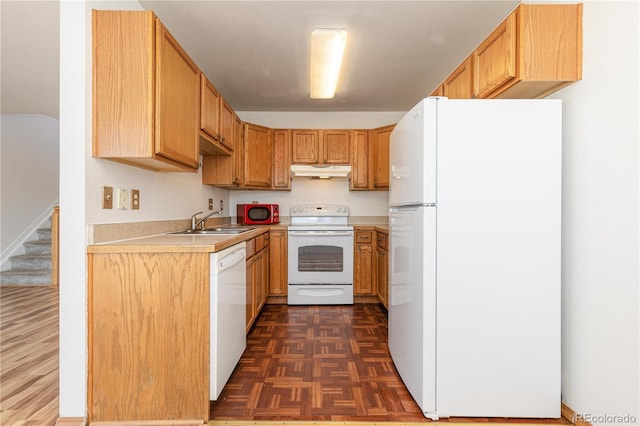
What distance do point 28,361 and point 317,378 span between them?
204cm

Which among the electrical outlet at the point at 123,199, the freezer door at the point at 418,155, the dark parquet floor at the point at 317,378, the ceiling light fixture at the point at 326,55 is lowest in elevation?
the dark parquet floor at the point at 317,378

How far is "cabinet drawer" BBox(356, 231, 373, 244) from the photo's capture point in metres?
3.76

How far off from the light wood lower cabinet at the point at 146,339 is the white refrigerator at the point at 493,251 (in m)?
1.16

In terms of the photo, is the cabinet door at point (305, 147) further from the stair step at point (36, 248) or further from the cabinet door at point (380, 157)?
the stair step at point (36, 248)

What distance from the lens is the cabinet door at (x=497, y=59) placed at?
165 centimetres

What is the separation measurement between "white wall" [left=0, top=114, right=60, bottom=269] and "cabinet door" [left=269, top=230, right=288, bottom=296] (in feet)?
13.9

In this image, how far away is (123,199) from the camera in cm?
182

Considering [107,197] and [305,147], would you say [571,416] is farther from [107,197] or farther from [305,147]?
[305,147]

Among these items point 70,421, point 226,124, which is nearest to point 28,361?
point 70,421

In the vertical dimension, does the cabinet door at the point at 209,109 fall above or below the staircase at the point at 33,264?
above

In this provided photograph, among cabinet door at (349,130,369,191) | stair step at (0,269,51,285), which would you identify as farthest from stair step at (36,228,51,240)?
cabinet door at (349,130,369,191)

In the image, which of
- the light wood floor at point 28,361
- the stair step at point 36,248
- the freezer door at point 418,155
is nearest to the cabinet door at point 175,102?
the freezer door at point 418,155

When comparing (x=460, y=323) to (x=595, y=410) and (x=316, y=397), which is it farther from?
(x=316, y=397)

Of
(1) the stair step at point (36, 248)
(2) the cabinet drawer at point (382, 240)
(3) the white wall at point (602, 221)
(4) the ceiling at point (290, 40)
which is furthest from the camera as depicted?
(1) the stair step at point (36, 248)
